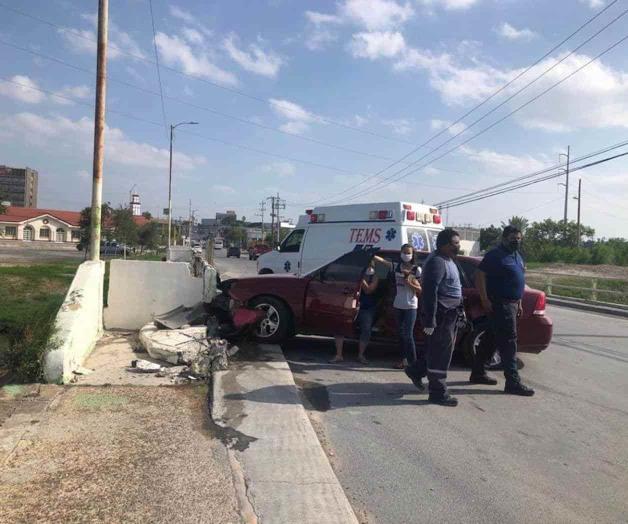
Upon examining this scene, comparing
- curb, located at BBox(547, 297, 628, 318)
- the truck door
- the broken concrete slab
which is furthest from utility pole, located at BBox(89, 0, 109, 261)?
curb, located at BBox(547, 297, 628, 318)

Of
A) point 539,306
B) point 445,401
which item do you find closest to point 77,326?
point 445,401

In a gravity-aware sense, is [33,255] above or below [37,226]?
below

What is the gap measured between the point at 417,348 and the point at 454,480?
3.61 m

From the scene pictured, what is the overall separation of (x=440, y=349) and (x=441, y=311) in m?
0.38

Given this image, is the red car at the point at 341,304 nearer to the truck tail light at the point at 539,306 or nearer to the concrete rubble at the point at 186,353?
the truck tail light at the point at 539,306

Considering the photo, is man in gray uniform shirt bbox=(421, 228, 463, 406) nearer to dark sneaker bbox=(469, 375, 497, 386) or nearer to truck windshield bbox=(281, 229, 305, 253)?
dark sneaker bbox=(469, 375, 497, 386)

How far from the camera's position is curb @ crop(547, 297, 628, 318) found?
54.1 ft

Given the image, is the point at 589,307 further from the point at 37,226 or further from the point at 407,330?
the point at 37,226

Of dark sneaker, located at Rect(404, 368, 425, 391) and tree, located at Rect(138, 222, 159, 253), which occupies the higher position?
tree, located at Rect(138, 222, 159, 253)

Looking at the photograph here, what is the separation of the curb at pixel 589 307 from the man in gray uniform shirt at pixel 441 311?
501 inches

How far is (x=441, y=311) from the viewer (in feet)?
18.6

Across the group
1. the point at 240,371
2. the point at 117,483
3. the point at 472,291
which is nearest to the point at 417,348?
the point at 472,291

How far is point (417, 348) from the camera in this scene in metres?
7.49

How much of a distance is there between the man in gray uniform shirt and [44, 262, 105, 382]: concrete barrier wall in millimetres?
3635
